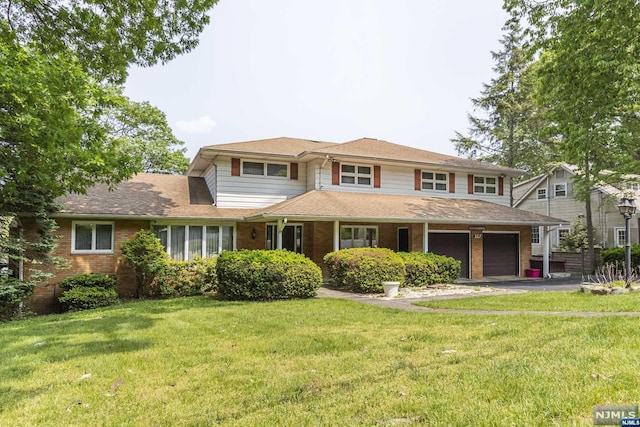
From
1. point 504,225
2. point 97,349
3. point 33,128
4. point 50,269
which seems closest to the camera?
point 97,349

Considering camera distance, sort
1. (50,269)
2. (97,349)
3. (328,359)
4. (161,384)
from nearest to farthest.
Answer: (161,384) < (328,359) < (97,349) < (50,269)

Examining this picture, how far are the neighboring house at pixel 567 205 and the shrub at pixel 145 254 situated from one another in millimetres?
21897

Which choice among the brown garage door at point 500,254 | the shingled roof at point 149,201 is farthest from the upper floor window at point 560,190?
the shingled roof at point 149,201

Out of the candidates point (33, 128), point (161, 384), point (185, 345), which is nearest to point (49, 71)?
point (33, 128)

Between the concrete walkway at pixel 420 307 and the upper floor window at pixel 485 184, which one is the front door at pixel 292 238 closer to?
the concrete walkway at pixel 420 307

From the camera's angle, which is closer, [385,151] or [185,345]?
[185,345]

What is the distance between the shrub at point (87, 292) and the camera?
12.0 meters

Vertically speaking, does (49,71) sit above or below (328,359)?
above

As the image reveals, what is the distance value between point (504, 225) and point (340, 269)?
9.37m

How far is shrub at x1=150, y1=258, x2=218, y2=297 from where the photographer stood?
13.3 m

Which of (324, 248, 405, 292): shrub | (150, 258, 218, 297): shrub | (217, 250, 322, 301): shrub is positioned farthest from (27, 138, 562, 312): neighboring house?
(217, 250, 322, 301): shrub

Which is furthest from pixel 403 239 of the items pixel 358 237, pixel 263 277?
pixel 263 277

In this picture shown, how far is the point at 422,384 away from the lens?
3.93 meters

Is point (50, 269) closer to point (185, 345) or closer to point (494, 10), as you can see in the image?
point (185, 345)
